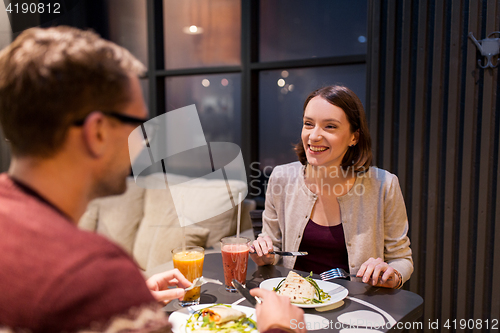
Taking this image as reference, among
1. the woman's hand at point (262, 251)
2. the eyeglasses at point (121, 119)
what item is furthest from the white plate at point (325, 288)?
the eyeglasses at point (121, 119)

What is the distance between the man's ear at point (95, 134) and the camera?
56 centimetres

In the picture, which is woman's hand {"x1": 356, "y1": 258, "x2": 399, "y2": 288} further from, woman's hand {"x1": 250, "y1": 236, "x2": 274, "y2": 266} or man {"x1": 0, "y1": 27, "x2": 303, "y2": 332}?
man {"x1": 0, "y1": 27, "x2": 303, "y2": 332}

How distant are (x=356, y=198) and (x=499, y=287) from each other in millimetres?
1131

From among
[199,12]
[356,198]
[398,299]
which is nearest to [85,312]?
[398,299]

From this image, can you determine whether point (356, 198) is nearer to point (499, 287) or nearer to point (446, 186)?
point (446, 186)

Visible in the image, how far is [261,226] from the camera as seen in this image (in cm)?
190

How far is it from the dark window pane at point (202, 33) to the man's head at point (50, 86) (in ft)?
8.61

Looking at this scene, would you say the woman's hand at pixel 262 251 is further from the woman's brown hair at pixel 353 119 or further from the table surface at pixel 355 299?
the woman's brown hair at pixel 353 119

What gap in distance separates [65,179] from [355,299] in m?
0.90

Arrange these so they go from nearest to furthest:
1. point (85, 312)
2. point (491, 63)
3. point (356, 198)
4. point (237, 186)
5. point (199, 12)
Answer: point (85, 312) → point (356, 198) → point (491, 63) → point (237, 186) → point (199, 12)

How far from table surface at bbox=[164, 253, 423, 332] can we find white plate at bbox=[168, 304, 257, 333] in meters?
0.07

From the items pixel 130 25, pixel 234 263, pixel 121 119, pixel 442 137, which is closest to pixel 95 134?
pixel 121 119

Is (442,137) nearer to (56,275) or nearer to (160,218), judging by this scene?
(160,218)

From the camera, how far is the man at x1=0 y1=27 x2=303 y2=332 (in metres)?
0.46
